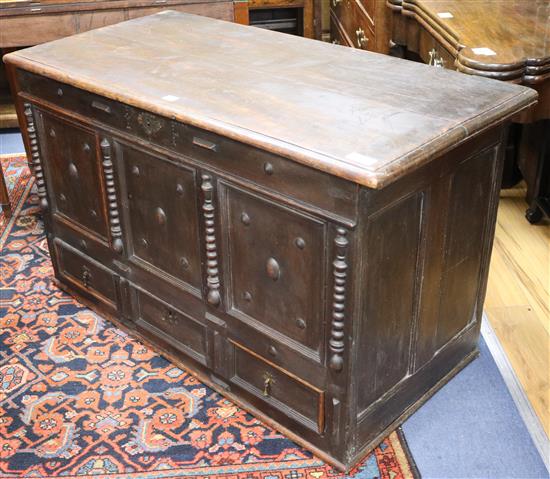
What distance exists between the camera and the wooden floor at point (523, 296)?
2.86 meters

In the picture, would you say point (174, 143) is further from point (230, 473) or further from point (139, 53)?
point (230, 473)

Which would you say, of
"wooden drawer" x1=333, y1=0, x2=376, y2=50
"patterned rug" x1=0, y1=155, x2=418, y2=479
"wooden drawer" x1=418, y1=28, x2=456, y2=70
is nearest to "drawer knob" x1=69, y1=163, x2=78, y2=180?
"patterned rug" x1=0, y1=155, x2=418, y2=479

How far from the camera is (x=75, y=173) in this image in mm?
2988

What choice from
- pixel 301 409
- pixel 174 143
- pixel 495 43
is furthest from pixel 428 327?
pixel 495 43

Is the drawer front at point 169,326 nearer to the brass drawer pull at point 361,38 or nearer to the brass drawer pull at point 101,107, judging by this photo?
the brass drawer pull at point 101,107

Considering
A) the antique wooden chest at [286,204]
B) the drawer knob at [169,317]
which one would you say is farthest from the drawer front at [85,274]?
the drawer knob at [169,317]

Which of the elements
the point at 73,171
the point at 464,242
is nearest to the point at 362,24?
the point at 73,171

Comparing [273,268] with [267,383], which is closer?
[273,268]

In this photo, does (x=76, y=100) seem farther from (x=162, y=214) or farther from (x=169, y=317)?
(x=169, y=317)

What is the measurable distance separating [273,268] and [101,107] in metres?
0.87

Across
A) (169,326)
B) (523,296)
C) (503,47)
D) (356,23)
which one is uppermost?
(503,47)

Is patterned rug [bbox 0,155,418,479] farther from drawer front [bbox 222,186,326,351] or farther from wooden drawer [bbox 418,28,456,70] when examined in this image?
wooden drawer [bbox 418,28,456,70]

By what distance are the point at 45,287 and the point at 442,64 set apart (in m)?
1.97

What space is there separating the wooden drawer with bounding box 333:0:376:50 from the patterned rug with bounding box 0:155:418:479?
2.14 m
